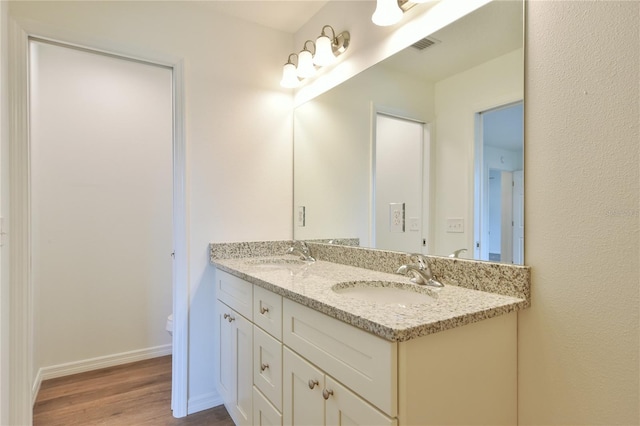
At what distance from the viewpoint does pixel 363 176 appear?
1.83 meters

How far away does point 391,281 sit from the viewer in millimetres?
1342

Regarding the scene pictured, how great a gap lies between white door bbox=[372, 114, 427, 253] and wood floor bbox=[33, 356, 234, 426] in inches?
53.6

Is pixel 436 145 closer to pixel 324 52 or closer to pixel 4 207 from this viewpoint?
pixel 324 52

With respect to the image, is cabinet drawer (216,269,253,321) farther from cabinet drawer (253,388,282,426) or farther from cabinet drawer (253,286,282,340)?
cabinet drawer (253,388,282,426)

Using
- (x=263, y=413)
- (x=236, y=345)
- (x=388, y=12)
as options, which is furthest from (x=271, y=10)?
(x=263, y=413)

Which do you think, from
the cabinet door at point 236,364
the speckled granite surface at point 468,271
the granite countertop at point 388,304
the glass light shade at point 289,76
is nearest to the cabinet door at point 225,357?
the cabinet door at point 236,364

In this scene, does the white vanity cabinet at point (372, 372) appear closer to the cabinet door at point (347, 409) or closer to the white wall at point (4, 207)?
the cabinet door at point (347, 409)

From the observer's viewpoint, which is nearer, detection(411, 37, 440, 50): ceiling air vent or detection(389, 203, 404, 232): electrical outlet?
detection(411, 37, 440, 50): ceiling air vent

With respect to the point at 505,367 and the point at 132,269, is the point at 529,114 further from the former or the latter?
the point at 132,269

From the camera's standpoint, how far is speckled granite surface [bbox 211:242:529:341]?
83cm

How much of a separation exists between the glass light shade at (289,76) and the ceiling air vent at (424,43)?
0.87 metres

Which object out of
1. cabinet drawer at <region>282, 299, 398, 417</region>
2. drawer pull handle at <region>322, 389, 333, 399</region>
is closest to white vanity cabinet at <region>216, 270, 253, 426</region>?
cabinet drawer at <region>282, 299, 398, 417</region>

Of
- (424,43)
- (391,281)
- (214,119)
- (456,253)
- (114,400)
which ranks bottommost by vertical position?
(114,400)

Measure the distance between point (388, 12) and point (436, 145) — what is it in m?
0.61
